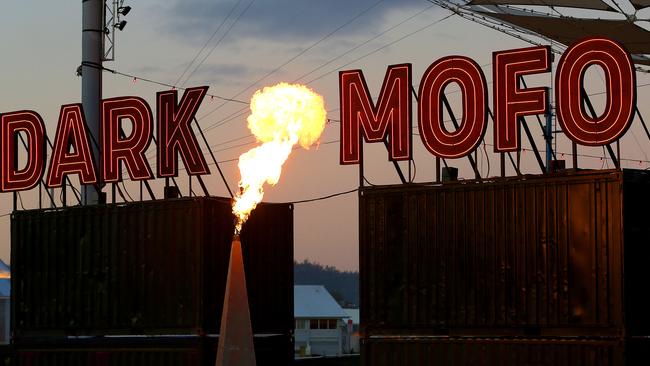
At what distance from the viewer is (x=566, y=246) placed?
28312mm

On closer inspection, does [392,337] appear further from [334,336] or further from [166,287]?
[334,336]

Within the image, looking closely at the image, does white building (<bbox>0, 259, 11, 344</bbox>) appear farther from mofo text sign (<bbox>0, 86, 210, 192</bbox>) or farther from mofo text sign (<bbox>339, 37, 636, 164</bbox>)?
mofo text sign (<bbox>339, 37, 636, 164</bbox>)

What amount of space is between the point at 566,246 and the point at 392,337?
5.23 metres

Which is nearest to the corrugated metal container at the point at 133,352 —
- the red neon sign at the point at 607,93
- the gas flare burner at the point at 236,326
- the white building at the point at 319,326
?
the gas flare burner at the point at 236,326

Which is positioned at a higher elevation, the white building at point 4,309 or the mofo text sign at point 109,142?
the mofo text sign at point 109,142

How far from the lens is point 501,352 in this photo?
2900 cm

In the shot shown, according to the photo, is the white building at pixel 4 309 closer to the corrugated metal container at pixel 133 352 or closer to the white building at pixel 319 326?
the corrugated metal container at pixel 133 352

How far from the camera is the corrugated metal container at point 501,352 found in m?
27.1

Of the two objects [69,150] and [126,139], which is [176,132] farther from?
[69,150]

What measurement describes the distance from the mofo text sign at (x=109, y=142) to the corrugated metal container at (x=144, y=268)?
159 cm

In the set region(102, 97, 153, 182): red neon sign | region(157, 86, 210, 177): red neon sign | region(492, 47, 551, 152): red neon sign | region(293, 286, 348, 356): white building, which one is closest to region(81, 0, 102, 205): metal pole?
region(102, 97, 153, 182): red neon sign

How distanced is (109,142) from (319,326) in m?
71.5

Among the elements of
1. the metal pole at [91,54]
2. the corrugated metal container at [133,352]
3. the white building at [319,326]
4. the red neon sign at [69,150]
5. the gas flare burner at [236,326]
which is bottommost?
the white building at [319,326]

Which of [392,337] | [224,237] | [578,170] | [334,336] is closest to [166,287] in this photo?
[224,237]
